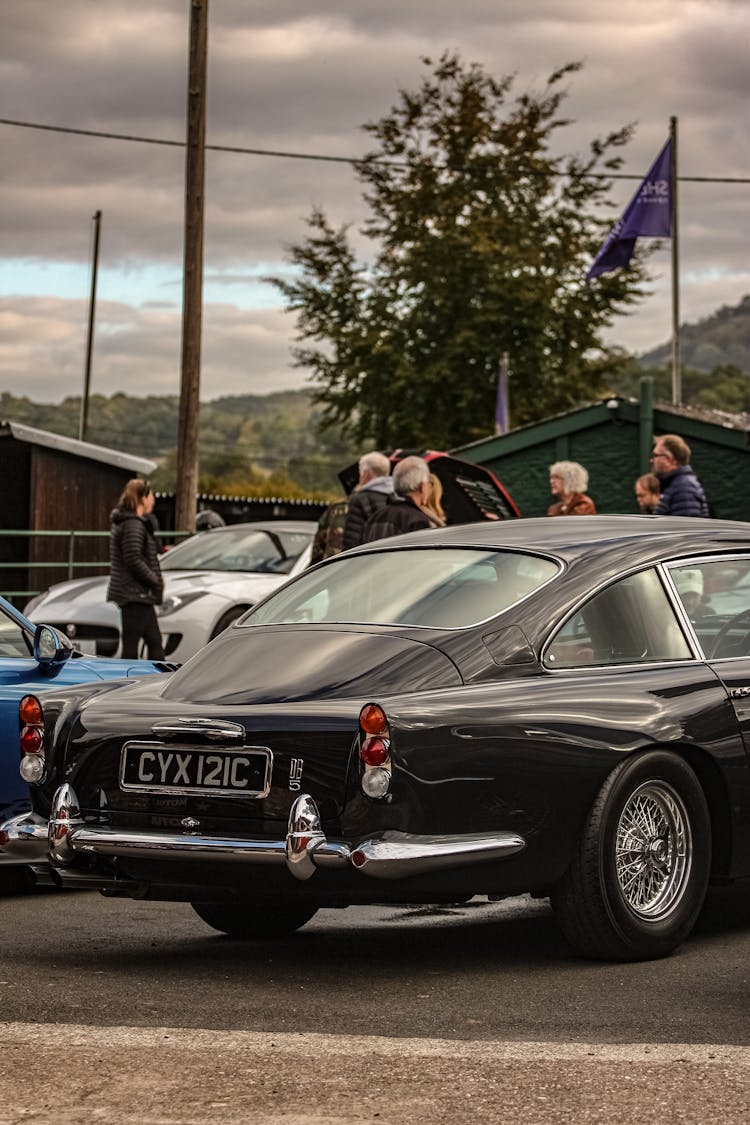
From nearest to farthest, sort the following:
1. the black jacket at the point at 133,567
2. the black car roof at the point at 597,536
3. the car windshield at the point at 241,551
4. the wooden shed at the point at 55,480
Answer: the black car roof at the point at 597,536 → the black jacket at the point at 133,567 → the car windshield at the point at 241,551 → the wooden shed at the point at 55,480

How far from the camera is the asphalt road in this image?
4.33 m

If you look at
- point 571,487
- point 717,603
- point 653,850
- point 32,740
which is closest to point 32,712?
point 32,740

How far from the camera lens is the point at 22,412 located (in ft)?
499

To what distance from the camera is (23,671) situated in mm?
8016

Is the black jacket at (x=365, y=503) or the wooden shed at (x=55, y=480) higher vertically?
the wooden shed at (x=55, y=480)

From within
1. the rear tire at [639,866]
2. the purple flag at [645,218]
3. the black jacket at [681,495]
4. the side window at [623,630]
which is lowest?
the rear tire at [639,866]

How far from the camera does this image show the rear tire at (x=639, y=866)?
6.04 metres

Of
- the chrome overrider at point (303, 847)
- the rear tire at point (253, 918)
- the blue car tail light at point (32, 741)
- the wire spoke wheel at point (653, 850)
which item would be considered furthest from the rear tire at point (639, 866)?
the blue car tail light at point (32, 741)

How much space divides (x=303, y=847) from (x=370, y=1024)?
0.64 meters

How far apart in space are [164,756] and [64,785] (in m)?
0.44

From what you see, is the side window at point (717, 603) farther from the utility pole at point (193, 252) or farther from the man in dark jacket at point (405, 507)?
the utility pole at point (193, 252)

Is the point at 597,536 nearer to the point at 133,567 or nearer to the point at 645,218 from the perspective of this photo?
the point at 133,567

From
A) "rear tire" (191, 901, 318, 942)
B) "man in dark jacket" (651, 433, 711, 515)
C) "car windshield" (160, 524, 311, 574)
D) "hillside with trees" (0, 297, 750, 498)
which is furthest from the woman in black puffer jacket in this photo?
"hillside with trees" (0, 297, 750, 498)

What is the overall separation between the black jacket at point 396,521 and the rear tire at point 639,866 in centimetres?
519
